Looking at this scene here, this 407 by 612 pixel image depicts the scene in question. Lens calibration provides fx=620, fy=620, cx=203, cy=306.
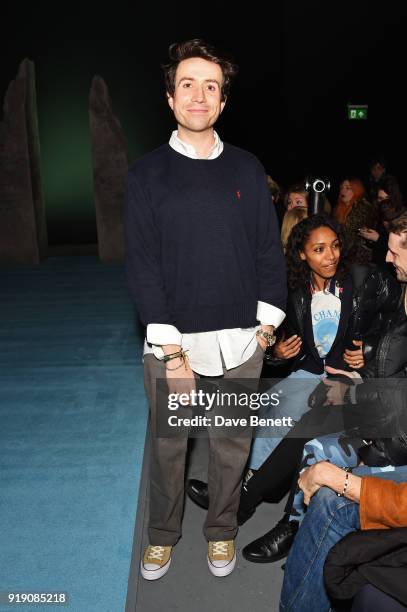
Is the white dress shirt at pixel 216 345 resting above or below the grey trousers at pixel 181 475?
above

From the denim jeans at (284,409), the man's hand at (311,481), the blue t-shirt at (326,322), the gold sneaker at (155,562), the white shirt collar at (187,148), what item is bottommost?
the gold sneaker at (155,562)

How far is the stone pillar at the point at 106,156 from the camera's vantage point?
7676 mm

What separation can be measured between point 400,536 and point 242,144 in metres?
7.95

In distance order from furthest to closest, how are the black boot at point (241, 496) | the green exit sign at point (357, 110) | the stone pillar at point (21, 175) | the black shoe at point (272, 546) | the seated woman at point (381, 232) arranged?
the green exit sign at point (357, 110), the stone pillar at point (21, 175), the seated woman at point (381, 232), the black boot at point (241, 496), the black shoe at point (272, 546)

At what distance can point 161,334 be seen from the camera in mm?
1898

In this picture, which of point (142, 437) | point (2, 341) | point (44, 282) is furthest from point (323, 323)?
point (44, 282)

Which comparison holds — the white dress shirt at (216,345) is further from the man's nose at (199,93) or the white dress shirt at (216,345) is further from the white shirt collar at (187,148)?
the man's nose at (199,93)

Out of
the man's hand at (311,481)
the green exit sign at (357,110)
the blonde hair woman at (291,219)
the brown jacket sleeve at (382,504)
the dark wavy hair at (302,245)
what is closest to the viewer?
the brown jacket sleeve at (382,504)

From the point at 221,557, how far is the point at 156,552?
225 mm

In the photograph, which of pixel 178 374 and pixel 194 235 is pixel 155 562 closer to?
pixel 178 374

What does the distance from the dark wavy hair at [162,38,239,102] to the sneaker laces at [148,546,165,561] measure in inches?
59.9

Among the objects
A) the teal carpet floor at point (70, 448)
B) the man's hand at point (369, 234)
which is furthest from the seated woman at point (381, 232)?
the teal carpet floor at point (70, 448)

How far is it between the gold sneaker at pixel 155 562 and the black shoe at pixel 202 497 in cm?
34

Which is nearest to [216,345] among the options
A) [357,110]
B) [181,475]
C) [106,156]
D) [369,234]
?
[181,475]
